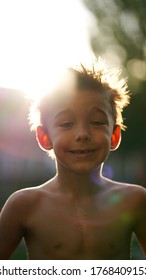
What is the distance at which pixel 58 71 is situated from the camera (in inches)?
96.3

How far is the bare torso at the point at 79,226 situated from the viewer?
223 centimetres

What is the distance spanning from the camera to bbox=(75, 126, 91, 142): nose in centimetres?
214

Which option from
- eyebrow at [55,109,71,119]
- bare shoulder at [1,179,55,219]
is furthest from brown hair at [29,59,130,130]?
bare shoulder at [1,179,55,219]

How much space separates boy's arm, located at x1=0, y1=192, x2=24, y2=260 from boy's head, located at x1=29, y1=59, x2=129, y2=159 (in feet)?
1.35

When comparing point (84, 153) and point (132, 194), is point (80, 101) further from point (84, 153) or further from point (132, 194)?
point (132, 194)

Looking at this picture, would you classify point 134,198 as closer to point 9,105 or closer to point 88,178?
point 88,178

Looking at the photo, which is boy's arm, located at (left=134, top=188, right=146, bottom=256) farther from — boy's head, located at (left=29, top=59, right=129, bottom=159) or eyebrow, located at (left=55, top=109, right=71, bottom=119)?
eyebrow, located at (left=55, top=109, right=71, bottom=119)

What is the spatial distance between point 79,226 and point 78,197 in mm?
143

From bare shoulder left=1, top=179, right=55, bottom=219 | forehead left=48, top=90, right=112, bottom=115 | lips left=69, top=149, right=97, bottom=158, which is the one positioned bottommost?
bare shoulder left=1, top=179, right=55, bottom=219

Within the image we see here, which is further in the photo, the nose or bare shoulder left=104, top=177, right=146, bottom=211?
bare shoulder left=104, top=177, right=146, bottom=211

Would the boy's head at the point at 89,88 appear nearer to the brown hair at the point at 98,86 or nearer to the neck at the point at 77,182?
the brown hair at the point at 98,86

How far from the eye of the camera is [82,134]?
2.14 metres

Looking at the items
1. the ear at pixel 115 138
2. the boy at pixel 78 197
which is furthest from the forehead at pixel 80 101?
the ear at pixel 115 138

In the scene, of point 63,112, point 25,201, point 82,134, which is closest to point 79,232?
point 25,201
